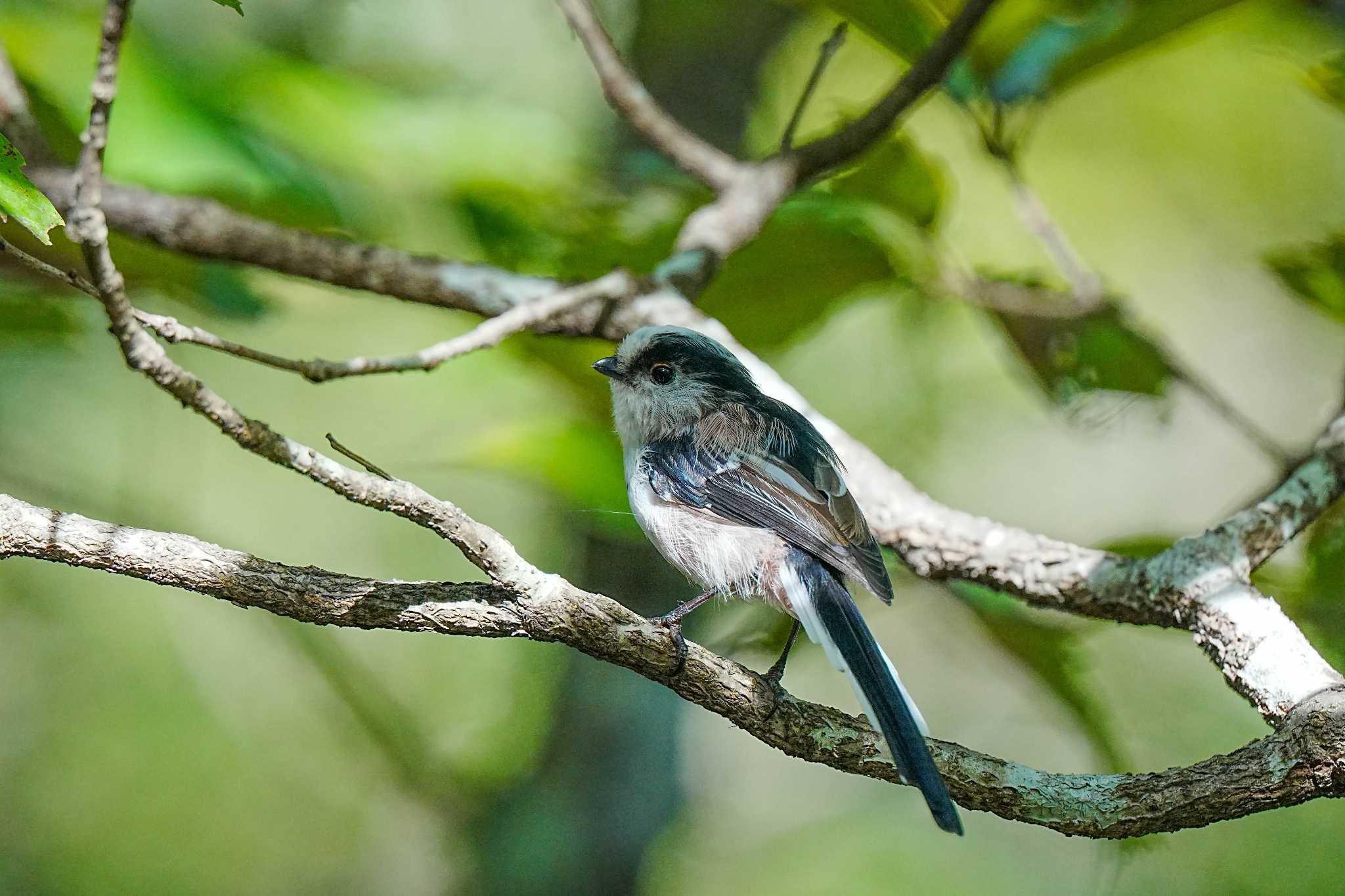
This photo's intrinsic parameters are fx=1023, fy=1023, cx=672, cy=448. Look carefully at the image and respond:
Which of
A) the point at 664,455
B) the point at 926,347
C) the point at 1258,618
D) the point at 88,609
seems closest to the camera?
the point at 1258,618

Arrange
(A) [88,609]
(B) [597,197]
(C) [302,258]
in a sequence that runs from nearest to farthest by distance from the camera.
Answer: (C) [302,258]
(B) [597,197]
(A) [88,609]

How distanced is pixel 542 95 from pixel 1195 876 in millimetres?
5649

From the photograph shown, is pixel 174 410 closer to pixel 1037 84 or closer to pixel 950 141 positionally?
pixel 1037 84

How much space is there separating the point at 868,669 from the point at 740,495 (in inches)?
24.2

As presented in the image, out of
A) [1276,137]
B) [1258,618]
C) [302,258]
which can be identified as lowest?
[1258,618]

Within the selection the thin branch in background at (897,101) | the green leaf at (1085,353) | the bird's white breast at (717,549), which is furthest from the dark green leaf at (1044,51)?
the bird's white breast at (717,549)

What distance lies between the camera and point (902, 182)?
10.3 feet

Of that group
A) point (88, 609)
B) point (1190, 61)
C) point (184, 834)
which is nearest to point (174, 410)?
point (88, 609)

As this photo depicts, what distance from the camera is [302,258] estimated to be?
293 centimetres

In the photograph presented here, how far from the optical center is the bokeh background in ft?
9.62

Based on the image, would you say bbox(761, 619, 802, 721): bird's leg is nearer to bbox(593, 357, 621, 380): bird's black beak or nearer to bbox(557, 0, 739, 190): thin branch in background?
bbox(593, 357, 621, 380): bird's black beak

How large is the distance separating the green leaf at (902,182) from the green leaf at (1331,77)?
99 cm

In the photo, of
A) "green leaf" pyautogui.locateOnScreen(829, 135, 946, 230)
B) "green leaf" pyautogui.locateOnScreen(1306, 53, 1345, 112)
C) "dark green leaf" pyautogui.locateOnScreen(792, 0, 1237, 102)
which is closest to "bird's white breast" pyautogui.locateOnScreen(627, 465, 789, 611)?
"green leaf" pyautogui.locateOnScreen(829, 135, 946, 230)

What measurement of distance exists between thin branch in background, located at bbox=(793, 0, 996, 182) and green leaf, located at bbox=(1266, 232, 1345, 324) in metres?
1.08
